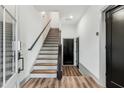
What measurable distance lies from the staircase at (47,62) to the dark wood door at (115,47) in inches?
87.3

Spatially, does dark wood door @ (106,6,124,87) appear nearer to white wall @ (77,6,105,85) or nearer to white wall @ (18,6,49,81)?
white wall @ (77,6,105,85)

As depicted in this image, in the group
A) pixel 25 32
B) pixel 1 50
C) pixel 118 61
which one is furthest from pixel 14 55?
Answer: pixel 118 61

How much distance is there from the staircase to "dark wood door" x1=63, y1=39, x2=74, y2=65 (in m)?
1.89

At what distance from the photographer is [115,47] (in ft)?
10.6

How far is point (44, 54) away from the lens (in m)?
6.83

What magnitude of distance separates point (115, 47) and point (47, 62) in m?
3.68

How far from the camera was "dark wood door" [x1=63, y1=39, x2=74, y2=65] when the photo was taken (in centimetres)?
1027

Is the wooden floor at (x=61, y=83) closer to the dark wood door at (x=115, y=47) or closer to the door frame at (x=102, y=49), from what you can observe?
the door frame at (x=102, y=49)

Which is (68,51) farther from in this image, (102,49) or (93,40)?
(102,49)

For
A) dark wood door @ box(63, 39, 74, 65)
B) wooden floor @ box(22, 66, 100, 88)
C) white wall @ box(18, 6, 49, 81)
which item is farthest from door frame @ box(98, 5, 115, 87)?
dark wood door @ box(63, 39, 74, 65)

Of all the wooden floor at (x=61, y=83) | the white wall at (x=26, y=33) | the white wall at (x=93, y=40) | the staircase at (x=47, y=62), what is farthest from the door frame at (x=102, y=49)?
the white wall at (x=26, y=33)

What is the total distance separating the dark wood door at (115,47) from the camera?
2.98m

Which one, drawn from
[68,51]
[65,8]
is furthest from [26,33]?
[68,51]
